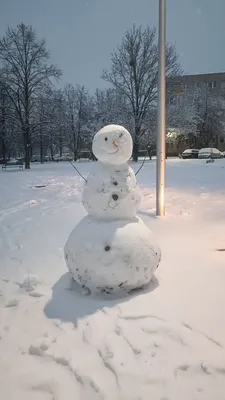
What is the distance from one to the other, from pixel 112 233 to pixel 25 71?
25993mm

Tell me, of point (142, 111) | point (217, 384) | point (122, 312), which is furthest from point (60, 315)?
point (142, 111)

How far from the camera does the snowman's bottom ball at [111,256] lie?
3.38 m

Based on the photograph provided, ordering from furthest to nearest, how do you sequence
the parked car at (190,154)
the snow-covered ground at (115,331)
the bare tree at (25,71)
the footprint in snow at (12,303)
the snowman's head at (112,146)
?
1. the parked car at (190,154)
2. the bare tree at (25,71)
3. the footprint in snow at (12,303)
4. the snowman's head at (112,146)
5. the snow-covered ground at (115,331)

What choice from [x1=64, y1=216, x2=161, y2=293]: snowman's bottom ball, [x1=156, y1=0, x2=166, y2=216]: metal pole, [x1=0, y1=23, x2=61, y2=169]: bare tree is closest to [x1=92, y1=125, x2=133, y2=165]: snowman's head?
[x1=64, y1=216, x2=161, y2=293]: snowman's bottom ball

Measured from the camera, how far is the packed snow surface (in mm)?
3537

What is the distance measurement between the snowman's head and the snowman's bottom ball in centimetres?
76

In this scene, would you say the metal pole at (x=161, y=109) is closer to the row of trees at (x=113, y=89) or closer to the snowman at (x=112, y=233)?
the snowman at (x=112, y=233)

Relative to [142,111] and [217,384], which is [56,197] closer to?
[217,384]

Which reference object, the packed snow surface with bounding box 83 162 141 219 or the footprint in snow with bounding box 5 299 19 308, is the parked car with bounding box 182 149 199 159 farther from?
the footprint in snow with bounding box 5 299 19 308

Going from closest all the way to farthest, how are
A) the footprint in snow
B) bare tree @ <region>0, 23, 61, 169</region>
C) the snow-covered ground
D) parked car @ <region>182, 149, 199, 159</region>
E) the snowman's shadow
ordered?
1. the snow-covered ground
2. the snowman's shadow
3. the footprint in snow
4. bare tree @ <region>0, 23, 61, 169</region>
5. parked car @ <region>182, 149, 199, 159</region>

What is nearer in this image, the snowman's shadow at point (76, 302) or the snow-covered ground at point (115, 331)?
the snow-covered ground at point (115, 331)

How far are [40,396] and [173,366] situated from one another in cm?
110

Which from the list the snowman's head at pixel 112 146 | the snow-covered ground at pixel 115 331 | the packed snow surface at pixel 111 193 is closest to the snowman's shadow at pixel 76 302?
the snow-covered ground at pixel 115 331

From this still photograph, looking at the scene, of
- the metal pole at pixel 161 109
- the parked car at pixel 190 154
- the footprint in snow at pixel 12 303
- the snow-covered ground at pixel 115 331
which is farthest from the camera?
the parked car at pixel 190 154
